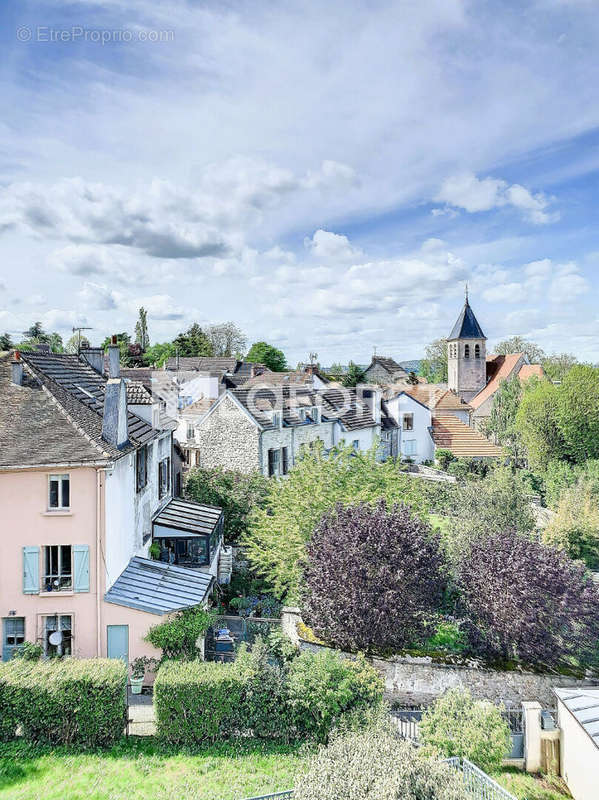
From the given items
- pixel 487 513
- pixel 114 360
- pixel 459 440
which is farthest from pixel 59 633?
pixel 459 440

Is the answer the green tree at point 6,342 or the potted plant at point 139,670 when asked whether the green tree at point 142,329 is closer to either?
the green tree at point 6,342

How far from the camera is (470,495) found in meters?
29.3

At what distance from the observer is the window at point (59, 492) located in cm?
1681

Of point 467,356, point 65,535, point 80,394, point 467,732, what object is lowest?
point 467,732

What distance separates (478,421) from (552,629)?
53.2 meters

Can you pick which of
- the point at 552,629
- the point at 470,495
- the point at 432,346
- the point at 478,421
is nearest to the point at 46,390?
the point at 552,629

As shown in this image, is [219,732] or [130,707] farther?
[130,707]

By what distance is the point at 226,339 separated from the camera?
373ft

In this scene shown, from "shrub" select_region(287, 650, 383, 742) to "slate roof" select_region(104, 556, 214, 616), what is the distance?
16.4ft

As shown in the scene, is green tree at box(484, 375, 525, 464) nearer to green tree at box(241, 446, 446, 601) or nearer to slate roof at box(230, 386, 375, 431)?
slate roof at box(230, 386, 375, 431)

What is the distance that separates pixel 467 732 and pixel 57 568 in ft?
39.8

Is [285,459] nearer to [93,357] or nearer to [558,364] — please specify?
[93,357]

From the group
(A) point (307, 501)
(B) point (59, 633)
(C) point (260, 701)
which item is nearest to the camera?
(C) point (260, 701)

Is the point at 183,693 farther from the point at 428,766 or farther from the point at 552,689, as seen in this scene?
the point at 552,689
